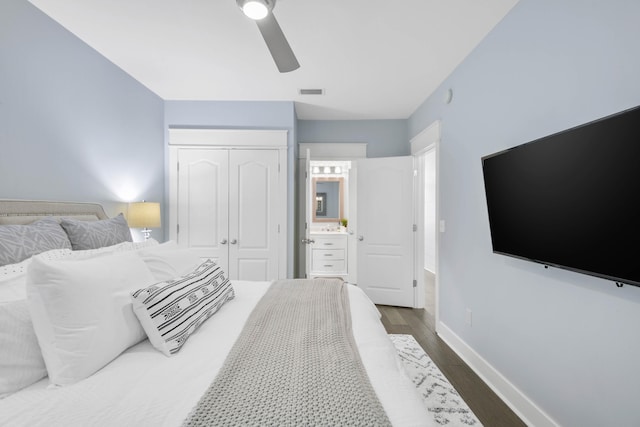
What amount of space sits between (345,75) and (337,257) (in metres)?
3.06

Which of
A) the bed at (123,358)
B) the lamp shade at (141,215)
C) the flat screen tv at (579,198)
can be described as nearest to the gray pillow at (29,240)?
the bed at (123,358)

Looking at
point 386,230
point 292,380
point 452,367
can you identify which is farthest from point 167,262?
point 386,230

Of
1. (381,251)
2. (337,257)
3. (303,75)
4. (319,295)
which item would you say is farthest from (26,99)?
(337,257)

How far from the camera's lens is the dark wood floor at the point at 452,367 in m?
1.77

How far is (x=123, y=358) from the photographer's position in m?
1.07

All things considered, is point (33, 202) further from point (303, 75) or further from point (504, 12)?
point (504, 12)

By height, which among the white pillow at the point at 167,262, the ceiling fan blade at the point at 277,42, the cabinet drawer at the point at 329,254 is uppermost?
the ceiling fan blade at the point at 277,42

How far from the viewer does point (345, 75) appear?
8.98ft

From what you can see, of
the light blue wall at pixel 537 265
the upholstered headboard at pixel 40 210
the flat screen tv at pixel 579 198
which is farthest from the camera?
the upholstered headboard at pixel 40 210

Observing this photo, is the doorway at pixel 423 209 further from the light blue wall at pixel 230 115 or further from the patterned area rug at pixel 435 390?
the light blue wall at pixel 230 115

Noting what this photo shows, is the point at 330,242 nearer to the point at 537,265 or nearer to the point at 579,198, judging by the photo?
the point at 537,265

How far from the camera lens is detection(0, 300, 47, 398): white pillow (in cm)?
87

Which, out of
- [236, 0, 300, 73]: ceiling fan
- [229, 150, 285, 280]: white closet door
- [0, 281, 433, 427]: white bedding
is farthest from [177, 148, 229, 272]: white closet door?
[0, 281, 433, 427]: white bedding

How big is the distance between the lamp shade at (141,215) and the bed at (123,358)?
1179mm
